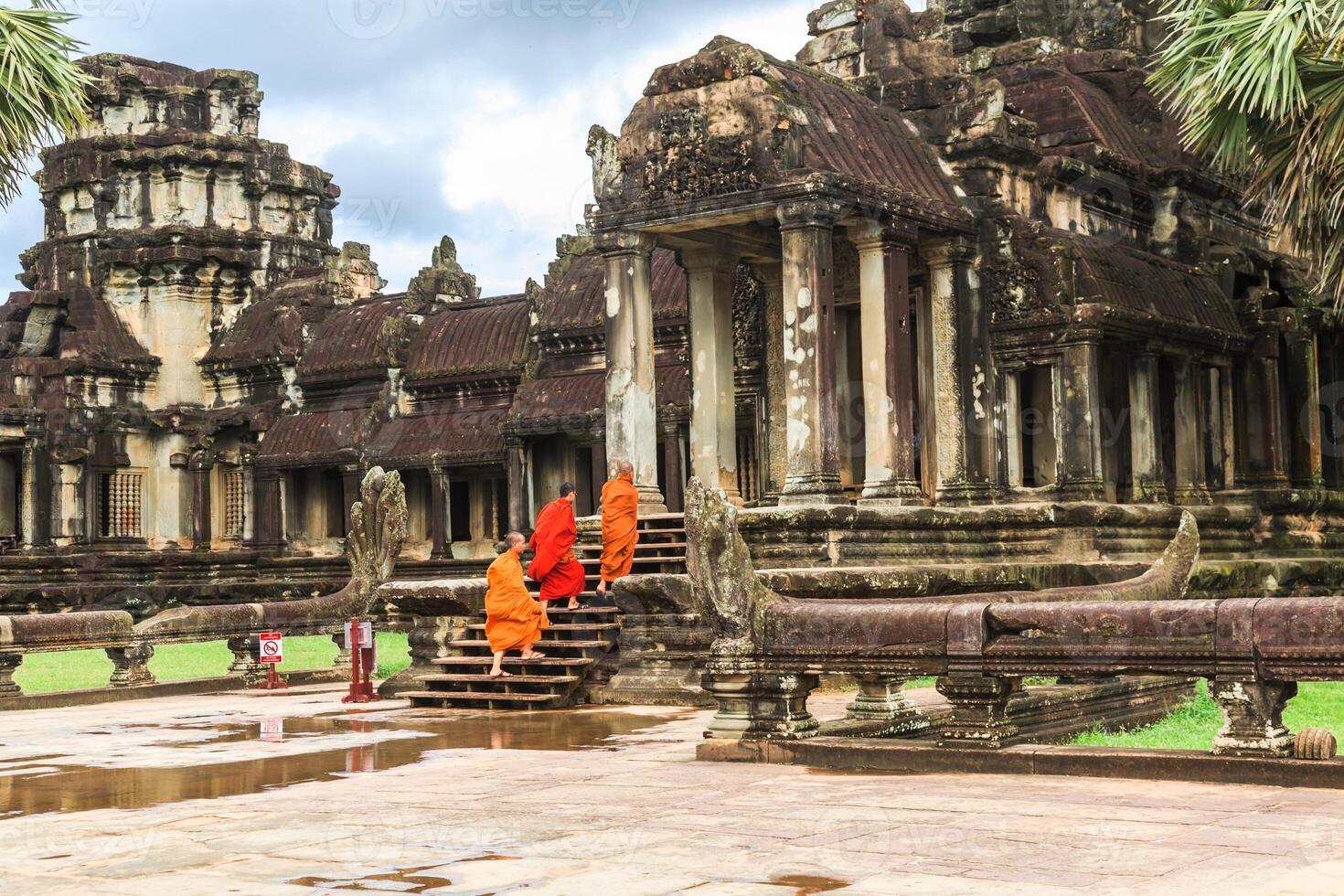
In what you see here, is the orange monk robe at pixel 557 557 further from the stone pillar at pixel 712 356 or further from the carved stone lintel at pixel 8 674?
the carved stone lintel at pixel 8 674

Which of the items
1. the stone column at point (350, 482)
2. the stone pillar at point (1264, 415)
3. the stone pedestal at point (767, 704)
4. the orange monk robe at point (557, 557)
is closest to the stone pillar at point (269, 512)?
the stone column at point (350, 482)

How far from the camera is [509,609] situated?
14.3 m

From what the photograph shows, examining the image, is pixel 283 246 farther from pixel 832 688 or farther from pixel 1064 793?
pixel 1064 793

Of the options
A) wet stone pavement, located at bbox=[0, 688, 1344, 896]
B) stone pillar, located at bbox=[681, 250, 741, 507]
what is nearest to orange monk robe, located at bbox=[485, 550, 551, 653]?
wet stone pavement, located at bbox=[0, 688, 1344, 896]

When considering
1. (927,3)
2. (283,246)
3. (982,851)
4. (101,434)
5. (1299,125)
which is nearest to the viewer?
(982,851)

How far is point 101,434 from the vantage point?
1539 inches

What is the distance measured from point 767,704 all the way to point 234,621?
1013cm

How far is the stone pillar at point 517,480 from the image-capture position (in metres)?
31.6

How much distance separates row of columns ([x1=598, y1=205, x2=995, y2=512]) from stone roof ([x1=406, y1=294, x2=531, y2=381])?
49.4 feet

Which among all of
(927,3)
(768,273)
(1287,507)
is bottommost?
(1287,507)

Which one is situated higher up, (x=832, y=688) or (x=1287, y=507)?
(x=1287, y=507)

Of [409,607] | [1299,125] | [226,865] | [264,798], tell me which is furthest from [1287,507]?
[226,865]

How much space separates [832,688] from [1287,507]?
8111mm

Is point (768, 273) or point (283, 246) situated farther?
point (283, 246)
